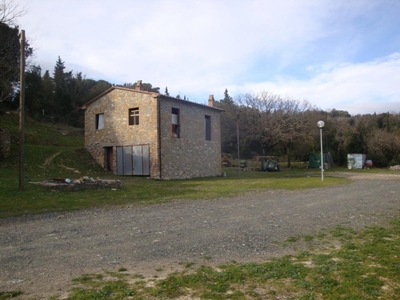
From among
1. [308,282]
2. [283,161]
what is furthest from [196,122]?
[283,161]

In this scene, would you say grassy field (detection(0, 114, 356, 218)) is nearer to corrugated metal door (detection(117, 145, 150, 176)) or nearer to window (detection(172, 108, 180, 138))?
corrugated metal door (detection(117, 145, 150, 176))

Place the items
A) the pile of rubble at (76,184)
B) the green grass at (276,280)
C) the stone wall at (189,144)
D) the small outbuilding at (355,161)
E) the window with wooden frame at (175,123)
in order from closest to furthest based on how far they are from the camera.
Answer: the green grass at (276,280) → the pile of rubble at (76,184) → the stone wall at (189,144) → the window with wooden frame at (175,123) → the small outbuilding at (355,161)

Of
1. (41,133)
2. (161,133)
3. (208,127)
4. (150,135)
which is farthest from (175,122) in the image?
(41,133)

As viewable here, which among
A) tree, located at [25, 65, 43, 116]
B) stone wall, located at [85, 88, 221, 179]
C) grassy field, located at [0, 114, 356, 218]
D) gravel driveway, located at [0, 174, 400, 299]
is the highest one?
tree, located at [25, 65, 43, 116]

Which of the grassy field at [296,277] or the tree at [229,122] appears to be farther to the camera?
the tree at [229,122]

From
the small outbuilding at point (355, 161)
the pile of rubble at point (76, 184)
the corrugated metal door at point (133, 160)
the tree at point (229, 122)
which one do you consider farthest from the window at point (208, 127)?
the small outbuilding at point (355, 161)

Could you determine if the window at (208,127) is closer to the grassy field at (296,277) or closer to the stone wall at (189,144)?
the stone wall at (189,144)

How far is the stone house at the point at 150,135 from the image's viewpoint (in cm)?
2486

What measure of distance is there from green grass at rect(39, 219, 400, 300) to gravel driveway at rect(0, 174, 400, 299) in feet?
1.18

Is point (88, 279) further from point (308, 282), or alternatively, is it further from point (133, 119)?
point (133, 119)

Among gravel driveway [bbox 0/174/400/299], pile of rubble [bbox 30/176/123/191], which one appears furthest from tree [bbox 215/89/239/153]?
gravel driveway [bbox 0/174/400/299]

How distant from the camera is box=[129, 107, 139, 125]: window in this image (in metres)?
26.0

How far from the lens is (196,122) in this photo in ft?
Answer: 92.2

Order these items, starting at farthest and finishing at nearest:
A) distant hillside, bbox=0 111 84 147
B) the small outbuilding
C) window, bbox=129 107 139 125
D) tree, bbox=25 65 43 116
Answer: the small outbuilding < tree, bbox=25 65 43 116 < distant hillside, bbox=0 111 84 147 < window, bbox=129 107 139 125
